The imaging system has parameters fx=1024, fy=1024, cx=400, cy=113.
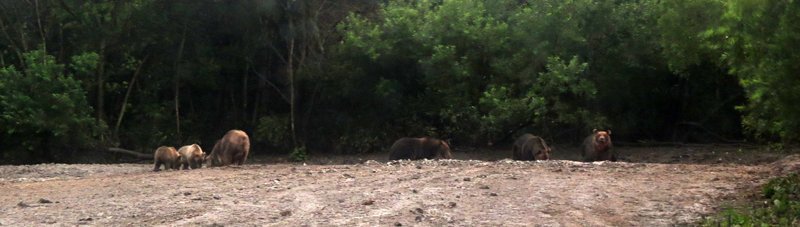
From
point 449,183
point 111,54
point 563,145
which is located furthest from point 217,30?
point 449,183

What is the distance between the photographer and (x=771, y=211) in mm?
12000

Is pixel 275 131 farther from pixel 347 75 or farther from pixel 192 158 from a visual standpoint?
pixel 192 158

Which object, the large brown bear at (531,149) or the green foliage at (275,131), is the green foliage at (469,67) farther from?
the green foliage at (275,131)

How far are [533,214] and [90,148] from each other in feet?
73.6

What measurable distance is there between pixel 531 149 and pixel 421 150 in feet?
8.42

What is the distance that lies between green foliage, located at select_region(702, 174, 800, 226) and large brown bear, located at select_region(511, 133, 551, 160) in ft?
32.1

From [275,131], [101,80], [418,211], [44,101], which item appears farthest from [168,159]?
[101,80]

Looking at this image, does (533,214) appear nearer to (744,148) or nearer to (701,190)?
(701,190)

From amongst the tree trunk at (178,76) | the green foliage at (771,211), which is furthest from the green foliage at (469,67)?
the green foliage at (771,211)

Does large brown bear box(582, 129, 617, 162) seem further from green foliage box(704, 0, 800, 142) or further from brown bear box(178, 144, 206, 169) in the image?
brown bear box(178, 144, 206, 169)

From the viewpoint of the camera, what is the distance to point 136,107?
3350 centimetres

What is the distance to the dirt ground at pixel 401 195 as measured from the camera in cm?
1173

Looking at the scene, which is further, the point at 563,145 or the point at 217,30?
the point at 217,30

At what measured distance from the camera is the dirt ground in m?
11.7
